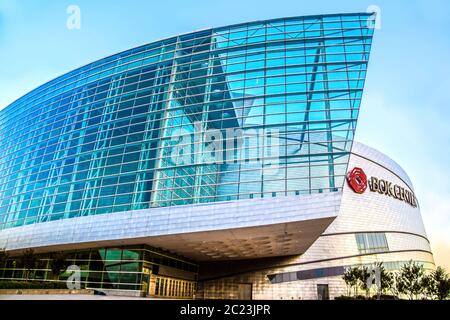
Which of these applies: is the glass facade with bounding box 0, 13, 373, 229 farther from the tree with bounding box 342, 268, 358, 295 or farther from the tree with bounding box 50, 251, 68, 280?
the tree with bounding box 342, 268, 358, 295

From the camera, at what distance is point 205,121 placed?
3356cm

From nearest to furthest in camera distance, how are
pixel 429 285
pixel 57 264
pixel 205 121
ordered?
pixel 205 121 < pixel 57 264 < pixel 429 285

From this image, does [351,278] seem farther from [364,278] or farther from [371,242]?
[371,242]

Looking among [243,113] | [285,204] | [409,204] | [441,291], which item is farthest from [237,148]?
[409,204]

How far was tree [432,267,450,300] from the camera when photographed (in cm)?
3556

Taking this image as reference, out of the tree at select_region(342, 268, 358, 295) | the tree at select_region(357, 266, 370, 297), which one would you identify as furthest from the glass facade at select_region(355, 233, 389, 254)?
the tree at select_region(357, 266, 370, 297)

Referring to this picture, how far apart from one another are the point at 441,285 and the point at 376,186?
85.9 feet

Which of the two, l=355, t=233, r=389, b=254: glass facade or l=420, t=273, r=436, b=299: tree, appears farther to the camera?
l=355, t=233, r=389, b=254: glass facade

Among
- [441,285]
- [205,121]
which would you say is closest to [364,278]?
[441,285]

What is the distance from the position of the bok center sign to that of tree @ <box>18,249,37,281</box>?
4311 cm

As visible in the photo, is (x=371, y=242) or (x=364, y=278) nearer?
(x=364, y=278)

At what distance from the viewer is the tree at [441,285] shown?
117 feet

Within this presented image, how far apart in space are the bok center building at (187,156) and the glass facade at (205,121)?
116mm
